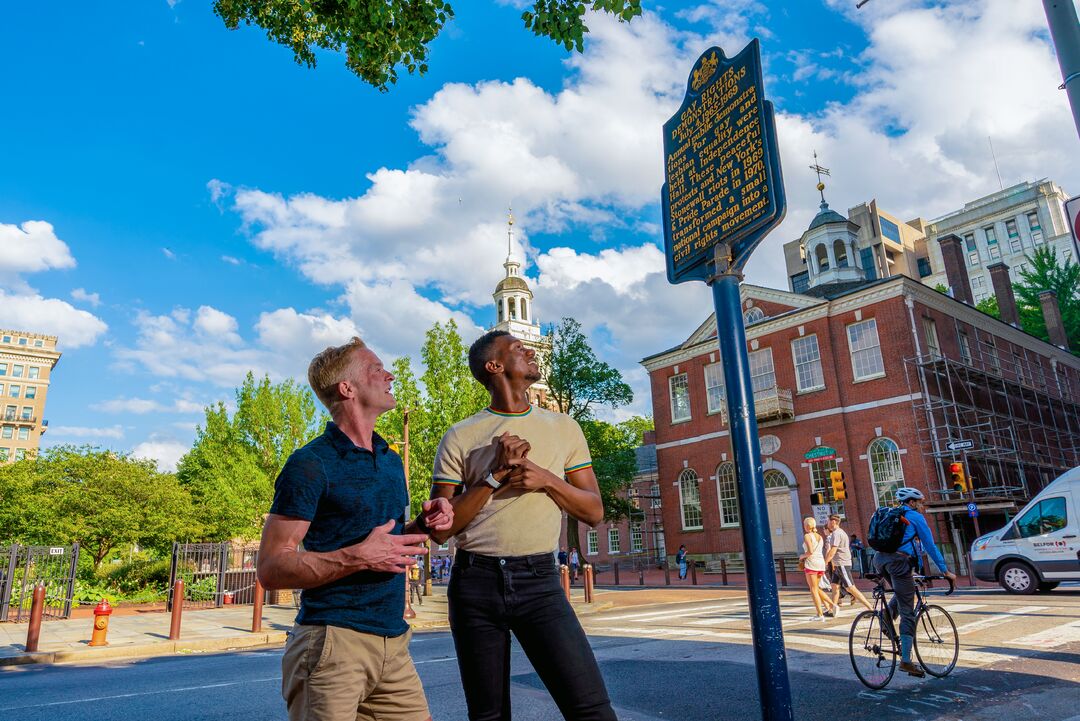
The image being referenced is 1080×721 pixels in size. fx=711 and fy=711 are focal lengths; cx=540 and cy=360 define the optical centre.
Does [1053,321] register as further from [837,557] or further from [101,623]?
[101,623]

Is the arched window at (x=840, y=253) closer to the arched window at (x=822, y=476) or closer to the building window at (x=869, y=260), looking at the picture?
the arched window at (x=822, y=476)

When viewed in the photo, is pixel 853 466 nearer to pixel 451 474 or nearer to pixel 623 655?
pixel 623 655

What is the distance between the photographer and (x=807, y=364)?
30625 mm

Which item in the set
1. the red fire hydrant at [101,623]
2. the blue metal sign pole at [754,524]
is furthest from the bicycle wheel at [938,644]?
the red fire hydrant at [101,623]

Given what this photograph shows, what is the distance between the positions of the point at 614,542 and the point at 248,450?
29.9 metres

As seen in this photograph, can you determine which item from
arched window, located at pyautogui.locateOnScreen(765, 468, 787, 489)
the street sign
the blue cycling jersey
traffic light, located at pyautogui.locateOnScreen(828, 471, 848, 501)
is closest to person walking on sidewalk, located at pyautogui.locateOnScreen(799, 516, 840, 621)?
the blue cycling jersey

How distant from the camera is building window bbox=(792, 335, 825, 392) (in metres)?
30.1

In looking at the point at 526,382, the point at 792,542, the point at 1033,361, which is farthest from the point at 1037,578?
the point at 1033,361

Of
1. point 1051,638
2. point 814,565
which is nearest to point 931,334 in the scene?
point 814,565

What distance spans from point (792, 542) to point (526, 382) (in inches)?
1169

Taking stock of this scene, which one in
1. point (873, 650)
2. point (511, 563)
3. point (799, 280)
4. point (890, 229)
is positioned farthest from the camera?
point (799, 280)

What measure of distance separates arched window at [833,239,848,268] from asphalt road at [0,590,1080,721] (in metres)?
31.4

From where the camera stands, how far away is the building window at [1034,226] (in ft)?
231

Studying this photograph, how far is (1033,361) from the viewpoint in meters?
36.1
